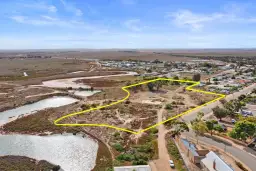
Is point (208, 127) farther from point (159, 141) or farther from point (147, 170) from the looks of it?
point (147, 170)

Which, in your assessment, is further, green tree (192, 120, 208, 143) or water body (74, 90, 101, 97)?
water body (74, 90, 101, 97)

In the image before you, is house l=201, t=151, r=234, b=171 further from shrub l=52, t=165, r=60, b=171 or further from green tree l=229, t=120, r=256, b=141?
shrub l=52, t=165, r=60, b=171

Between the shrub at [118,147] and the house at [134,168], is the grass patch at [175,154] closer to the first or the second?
the house at [134,168]

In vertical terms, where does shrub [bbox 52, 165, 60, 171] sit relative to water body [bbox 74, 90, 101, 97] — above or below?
below

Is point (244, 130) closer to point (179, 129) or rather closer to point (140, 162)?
point (179, 129)

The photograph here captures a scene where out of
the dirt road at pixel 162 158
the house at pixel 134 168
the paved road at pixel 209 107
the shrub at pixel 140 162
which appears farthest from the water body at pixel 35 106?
the paved road at pixel 209 107

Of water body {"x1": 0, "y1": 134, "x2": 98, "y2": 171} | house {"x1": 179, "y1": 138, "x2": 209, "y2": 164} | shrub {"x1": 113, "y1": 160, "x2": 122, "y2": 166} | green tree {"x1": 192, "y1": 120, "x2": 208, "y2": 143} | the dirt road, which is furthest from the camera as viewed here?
green tree {"x1": 192, "y1": 120, "x2": 208, "y2": 143}

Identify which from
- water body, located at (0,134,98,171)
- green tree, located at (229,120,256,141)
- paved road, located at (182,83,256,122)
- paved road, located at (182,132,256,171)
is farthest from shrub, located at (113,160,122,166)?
paved road, located at (182,83,256,122)

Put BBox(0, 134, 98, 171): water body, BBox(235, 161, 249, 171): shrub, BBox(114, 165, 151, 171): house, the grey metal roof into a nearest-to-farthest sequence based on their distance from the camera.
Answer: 1. BBox(114, 165, 151, 171): house
2. BBox(235, 161, 249, 171): shrub
3. the grey metal roof
4. BBox(0, 134, 98, 171): water body

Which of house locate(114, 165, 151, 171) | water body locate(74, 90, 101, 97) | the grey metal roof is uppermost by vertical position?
the grey metal roof
